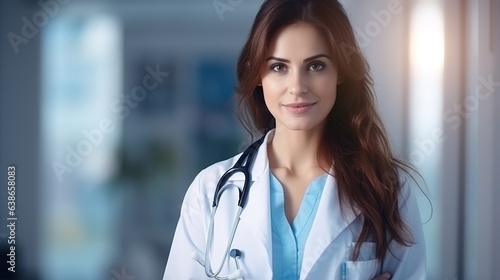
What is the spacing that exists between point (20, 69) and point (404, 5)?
3.20ft

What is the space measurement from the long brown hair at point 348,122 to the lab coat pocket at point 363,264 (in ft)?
0.04

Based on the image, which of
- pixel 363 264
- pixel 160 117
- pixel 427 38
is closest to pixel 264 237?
pixel 363 264

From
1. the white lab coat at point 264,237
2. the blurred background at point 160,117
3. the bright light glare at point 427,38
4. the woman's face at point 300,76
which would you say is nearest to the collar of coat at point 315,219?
the white lab coat at point 264,237

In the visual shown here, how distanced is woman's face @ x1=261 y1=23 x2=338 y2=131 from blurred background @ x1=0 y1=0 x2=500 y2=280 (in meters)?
0.29

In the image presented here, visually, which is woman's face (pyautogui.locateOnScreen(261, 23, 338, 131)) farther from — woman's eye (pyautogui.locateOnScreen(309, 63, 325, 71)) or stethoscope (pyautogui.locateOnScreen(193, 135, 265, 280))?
stethoscope (pyautogui.locateOnScreen(193, 135, 265, 280))

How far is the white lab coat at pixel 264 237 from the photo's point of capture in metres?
0.96

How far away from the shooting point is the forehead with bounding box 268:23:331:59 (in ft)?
3.23

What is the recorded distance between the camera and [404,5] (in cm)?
128

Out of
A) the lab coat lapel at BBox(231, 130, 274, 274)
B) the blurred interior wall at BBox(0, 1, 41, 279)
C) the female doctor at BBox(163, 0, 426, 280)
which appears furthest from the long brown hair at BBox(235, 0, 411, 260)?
the blurred interior wall at BBox(0, 1, 41, 279)

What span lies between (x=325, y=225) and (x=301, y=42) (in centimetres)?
35

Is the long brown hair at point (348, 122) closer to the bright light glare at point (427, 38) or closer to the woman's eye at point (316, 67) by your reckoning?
the woman's eye at point (316, 67)

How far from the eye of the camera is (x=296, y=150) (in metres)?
1.08

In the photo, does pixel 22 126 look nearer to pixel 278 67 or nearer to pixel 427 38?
pixel 278 67

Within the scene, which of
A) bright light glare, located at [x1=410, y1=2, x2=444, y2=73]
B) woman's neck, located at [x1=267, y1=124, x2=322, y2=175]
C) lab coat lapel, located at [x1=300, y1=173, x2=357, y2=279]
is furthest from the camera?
bright light glare, located at [x1=410, y1=2, x2=444, y2=73]
